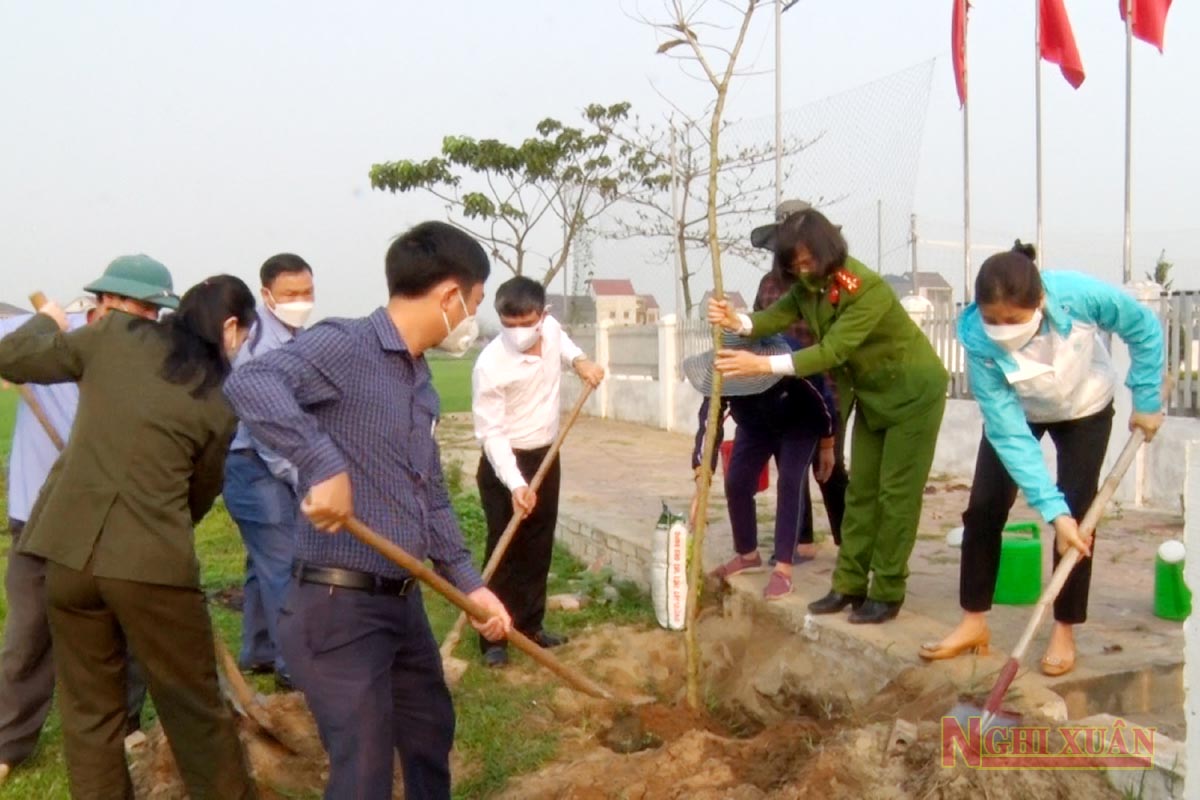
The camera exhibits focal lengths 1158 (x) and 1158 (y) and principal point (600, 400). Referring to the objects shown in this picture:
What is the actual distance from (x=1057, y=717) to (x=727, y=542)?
3035mm

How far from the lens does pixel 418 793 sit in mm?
3236

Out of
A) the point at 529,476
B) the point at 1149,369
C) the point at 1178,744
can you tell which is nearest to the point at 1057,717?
the point at 1178,744

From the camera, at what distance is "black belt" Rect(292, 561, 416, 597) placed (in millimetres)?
2805

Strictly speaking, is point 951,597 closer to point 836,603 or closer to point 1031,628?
point 836,603

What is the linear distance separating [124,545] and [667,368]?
38.2 ft

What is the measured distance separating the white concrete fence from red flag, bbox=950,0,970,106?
8.57 feet

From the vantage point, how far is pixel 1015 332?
12.1ft

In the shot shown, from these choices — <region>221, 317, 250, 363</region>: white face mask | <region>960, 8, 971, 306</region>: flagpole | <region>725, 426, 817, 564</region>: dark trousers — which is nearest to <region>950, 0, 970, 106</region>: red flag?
<region>960, 8, 971, 306</region>: flagpole

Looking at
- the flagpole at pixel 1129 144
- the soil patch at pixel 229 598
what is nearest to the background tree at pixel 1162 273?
the flagpole at pixel 1129 144

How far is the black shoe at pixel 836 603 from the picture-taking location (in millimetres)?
4633

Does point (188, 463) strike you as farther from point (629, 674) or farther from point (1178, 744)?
point (1178, 744)

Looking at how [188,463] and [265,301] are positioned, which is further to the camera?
[265,301]

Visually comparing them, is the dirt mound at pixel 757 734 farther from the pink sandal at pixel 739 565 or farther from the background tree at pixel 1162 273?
the background tree at pixel 1162 273

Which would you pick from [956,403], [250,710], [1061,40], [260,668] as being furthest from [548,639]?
[1061,40]
